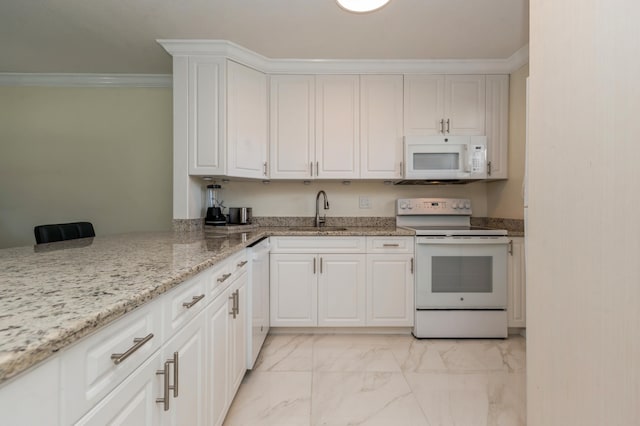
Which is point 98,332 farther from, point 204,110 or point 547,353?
point 204,110

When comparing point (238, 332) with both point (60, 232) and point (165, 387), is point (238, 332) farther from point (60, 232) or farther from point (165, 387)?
point (60, 232)

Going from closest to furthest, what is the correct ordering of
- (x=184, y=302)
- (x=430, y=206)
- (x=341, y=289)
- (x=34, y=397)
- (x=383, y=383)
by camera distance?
(x=34, y=397) < (x=184, y=302) < (x=383, y=383) < (x=341, y=289) < (x=430, y=206)

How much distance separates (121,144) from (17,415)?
3.29m

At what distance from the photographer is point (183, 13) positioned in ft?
6.77

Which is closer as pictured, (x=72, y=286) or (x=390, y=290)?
(x=72, y=286)

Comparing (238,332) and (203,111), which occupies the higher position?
(203,111)

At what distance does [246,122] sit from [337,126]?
2.67 feet

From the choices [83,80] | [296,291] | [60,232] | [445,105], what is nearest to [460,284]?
[296,291]

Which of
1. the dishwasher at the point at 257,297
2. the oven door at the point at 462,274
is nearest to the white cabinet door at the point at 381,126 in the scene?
the oven door at the point at 462,274

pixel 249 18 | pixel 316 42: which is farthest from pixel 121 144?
pixel 316 42

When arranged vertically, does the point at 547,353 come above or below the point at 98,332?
below

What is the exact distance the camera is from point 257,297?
2.04m

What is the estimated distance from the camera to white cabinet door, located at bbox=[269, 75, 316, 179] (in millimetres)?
→ 2754

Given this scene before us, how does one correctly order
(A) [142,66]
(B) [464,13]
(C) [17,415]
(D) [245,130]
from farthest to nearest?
(A) [142,66]
(D) [245,130]
(B) [464,13]
(C) [17,415]
